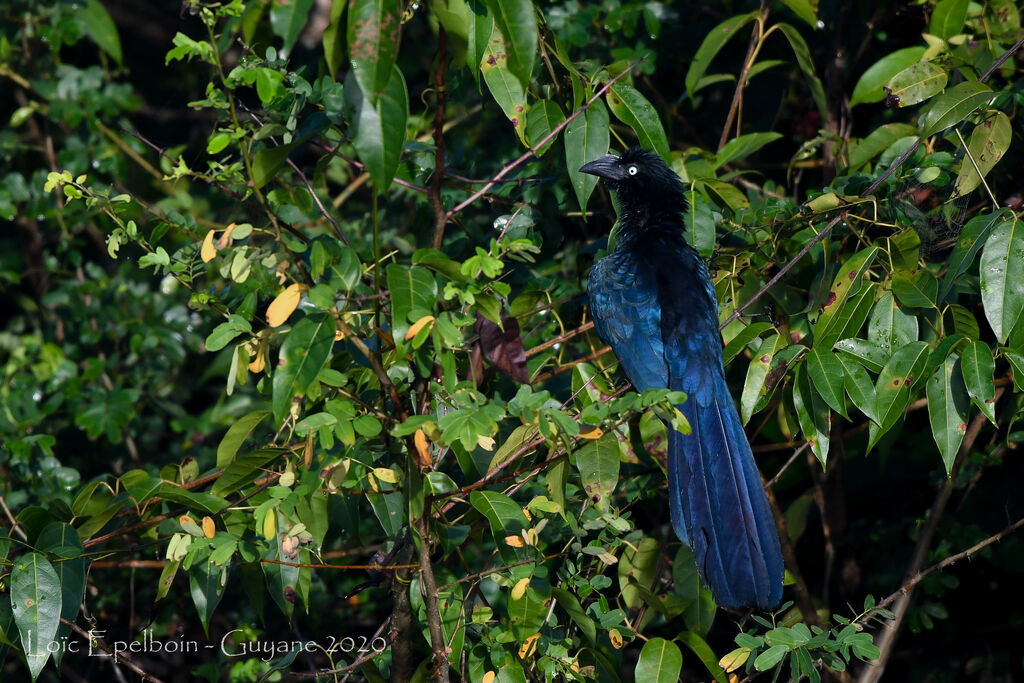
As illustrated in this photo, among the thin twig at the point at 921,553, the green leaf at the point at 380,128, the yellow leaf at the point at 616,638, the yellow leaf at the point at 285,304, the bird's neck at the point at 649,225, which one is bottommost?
the thin twig at the point at 921,553

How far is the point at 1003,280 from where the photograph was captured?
2.14 metres

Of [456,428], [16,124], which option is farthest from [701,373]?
[16,124]

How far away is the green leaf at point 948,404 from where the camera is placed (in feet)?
7.23

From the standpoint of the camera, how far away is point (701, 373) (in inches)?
117

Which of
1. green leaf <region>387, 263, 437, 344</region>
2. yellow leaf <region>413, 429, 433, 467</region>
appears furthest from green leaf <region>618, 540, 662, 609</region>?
green leaf <region>387, 263, 437, 344</region>

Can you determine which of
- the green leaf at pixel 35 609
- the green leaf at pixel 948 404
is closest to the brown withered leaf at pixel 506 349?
the green leaf at pixel 948 404

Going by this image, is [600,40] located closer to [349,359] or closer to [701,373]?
[701,373]

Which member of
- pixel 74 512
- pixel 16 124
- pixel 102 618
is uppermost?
pixel 16 124

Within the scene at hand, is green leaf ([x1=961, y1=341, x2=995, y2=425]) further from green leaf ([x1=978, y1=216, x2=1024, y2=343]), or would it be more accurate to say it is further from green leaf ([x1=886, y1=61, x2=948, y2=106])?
green leaf ([x1=886, y1=61, x2=948, y2=106])

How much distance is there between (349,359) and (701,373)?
1.24 metres

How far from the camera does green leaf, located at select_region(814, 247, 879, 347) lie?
2365 millimetres

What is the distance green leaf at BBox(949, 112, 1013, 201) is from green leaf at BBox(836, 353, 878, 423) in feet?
1.96

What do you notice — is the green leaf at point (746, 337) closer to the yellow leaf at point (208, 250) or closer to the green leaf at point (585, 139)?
the green leaf at point (585, 139)

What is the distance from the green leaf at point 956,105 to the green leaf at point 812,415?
745 millimetres
